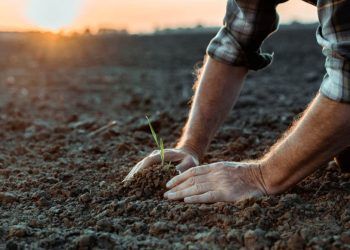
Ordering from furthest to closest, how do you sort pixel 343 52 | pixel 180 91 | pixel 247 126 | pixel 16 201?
pixel 180 91 < pixel 247 126 < pixel 16 201 < pixel 343 52

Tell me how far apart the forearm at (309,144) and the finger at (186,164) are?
0.48 meters

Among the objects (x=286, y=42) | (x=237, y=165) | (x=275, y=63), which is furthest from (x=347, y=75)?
(x=286, y=42)

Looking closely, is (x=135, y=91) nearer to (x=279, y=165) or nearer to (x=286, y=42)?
(x=279, y=165)

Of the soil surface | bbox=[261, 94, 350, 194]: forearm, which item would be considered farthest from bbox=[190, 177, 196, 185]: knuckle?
bbox=[261, 94, 350, 194]: forearm

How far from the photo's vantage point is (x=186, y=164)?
2.92m

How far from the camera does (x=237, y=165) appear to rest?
8.62 ft

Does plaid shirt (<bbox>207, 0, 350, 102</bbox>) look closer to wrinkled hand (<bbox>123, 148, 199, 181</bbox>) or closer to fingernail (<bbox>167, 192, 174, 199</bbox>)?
wrinkled hand (<bbox>123, 148, 199, 181</bbox>)

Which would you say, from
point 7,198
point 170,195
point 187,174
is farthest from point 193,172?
point 7,198

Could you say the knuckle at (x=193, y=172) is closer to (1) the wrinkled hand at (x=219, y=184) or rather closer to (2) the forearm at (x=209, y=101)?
(1) the wrinkled hand at (x=219, y=184)

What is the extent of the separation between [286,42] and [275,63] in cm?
413

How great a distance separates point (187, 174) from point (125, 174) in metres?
0.51

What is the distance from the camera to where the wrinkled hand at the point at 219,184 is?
2.53m

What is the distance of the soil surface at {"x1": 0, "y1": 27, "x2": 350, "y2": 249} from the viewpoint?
2246 millimetres

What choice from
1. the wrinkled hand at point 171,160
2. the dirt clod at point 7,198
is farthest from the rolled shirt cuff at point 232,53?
the dirt clod at point 7,198
